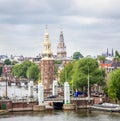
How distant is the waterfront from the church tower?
3266 cm

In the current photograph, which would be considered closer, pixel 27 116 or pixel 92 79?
pixel 27 116

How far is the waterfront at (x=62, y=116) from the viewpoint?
93.5 m

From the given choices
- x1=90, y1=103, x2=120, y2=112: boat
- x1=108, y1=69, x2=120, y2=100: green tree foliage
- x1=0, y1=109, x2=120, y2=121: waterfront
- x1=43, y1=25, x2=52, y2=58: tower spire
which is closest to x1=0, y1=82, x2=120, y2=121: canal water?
x1=0, y1=109, x2=120, y2=121: waterfront

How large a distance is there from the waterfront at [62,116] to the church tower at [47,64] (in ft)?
107

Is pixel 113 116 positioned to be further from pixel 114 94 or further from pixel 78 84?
pixel 78 84

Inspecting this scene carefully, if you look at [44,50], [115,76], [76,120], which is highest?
[44,50]

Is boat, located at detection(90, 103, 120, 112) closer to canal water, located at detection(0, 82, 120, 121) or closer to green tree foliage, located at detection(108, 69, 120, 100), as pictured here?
green tree foliage, located at detection(108, 69, 120, 100)

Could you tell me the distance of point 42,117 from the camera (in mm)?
96875

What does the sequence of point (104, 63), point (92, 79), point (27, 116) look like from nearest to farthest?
point (27, 116) → point (92, 79) → point (104, 63)

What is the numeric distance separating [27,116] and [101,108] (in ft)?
46.0

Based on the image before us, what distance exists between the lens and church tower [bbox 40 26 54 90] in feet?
445

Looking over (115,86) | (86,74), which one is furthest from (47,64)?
(115,86)

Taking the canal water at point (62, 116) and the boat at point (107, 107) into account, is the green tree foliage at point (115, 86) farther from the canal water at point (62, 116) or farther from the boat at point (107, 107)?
the canal water at point (62, 116)

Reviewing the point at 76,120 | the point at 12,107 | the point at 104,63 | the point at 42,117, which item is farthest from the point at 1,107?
the point at 104,63
